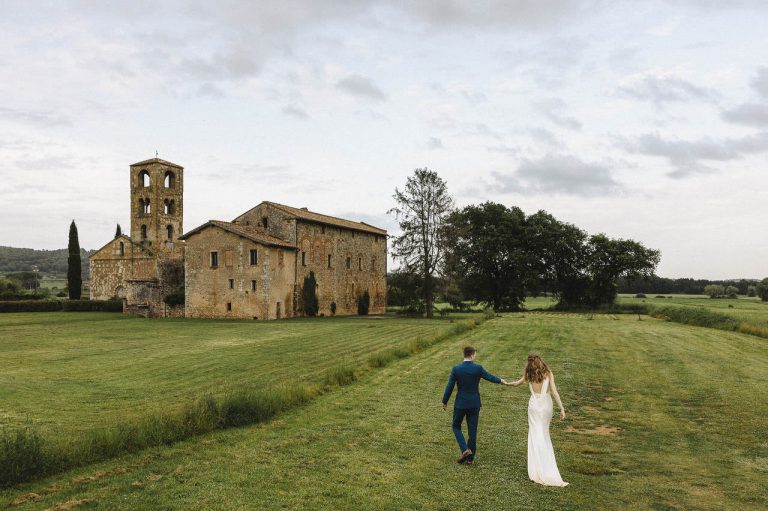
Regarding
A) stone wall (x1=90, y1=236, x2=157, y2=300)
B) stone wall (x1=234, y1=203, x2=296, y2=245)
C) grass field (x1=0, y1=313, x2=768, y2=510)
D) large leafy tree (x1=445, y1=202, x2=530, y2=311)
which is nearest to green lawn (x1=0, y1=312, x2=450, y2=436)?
grass field (x1=0, y1=313, x2=768, y2=510)

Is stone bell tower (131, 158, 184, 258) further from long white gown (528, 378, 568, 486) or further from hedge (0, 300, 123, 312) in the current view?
long white gown (528, 378, 568, 486)

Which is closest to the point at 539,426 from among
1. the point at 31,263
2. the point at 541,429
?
the point at 541,429

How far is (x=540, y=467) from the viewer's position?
29.9 ft

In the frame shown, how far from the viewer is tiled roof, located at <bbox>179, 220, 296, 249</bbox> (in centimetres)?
4762

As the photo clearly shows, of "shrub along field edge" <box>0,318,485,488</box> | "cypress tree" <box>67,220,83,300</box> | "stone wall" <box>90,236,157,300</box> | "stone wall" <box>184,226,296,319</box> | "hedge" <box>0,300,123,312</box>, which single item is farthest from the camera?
"cypress tree" <box>67,220,83,300</box>

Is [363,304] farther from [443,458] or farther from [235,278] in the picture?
[443,458]

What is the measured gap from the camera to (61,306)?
2212 inches

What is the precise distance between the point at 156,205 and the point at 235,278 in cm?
2115

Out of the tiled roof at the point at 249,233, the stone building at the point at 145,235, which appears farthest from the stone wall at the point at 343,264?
the stone building at the point at 145,235

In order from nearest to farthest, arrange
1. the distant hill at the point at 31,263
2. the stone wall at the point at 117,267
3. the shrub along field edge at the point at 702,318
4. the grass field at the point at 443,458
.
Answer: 1. the grass field at the point at 443,458
2. the shrub along field edge at the point at 702,318
3. the stone wall at the point at 117,267
4. the distant hill at the point at 31,263

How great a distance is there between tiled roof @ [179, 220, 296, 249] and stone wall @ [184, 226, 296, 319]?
0.45m

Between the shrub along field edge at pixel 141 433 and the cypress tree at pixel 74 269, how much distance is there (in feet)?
192

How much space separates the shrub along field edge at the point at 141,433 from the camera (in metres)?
8.95

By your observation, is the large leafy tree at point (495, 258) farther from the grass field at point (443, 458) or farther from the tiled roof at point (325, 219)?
the grass field at point (443, 458)
